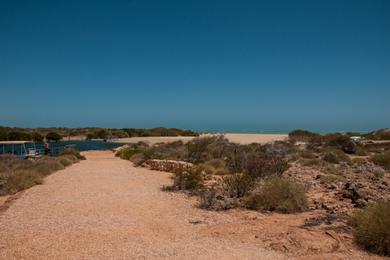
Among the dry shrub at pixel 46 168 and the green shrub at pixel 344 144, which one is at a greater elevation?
the green shrub at pixel 344 144

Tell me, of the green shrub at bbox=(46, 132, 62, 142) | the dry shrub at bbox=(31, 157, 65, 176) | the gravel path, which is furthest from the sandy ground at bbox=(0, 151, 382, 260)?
the green shrub at bbox=(46, 132, 62, 142)

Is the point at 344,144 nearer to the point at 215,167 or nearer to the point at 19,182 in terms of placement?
the point at 215,167

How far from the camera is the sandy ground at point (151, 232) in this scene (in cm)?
597

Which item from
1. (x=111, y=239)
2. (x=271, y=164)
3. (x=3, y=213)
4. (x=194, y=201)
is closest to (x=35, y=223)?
(x=3, y=213)

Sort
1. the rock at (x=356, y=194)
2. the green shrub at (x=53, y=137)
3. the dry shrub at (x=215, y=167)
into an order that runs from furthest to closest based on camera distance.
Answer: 1. the green shrub at (x=53, y=137)
2. the dry shrub at (x=215, y=167)
3. the rock at (x=356, y=194)

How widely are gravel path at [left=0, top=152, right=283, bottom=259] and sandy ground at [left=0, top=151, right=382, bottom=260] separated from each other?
0.06 feet

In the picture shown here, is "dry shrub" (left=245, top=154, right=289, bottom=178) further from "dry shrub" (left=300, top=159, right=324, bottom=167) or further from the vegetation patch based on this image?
"dry shrub" (left=300, top=159, right=324, bottom=167)

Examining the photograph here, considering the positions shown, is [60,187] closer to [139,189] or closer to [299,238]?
[139,189]

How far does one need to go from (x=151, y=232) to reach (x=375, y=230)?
447cm

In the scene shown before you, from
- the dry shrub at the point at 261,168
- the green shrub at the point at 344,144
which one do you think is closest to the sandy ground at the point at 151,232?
the dry shrub at the point at 261,168

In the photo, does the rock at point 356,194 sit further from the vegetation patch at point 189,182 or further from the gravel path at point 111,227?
the vegetation patch at point 189,182

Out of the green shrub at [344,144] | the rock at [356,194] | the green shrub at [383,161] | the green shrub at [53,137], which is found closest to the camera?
the rock at [356,194]

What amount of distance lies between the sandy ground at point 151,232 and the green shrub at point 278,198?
1.51ft

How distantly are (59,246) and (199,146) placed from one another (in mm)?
18197
